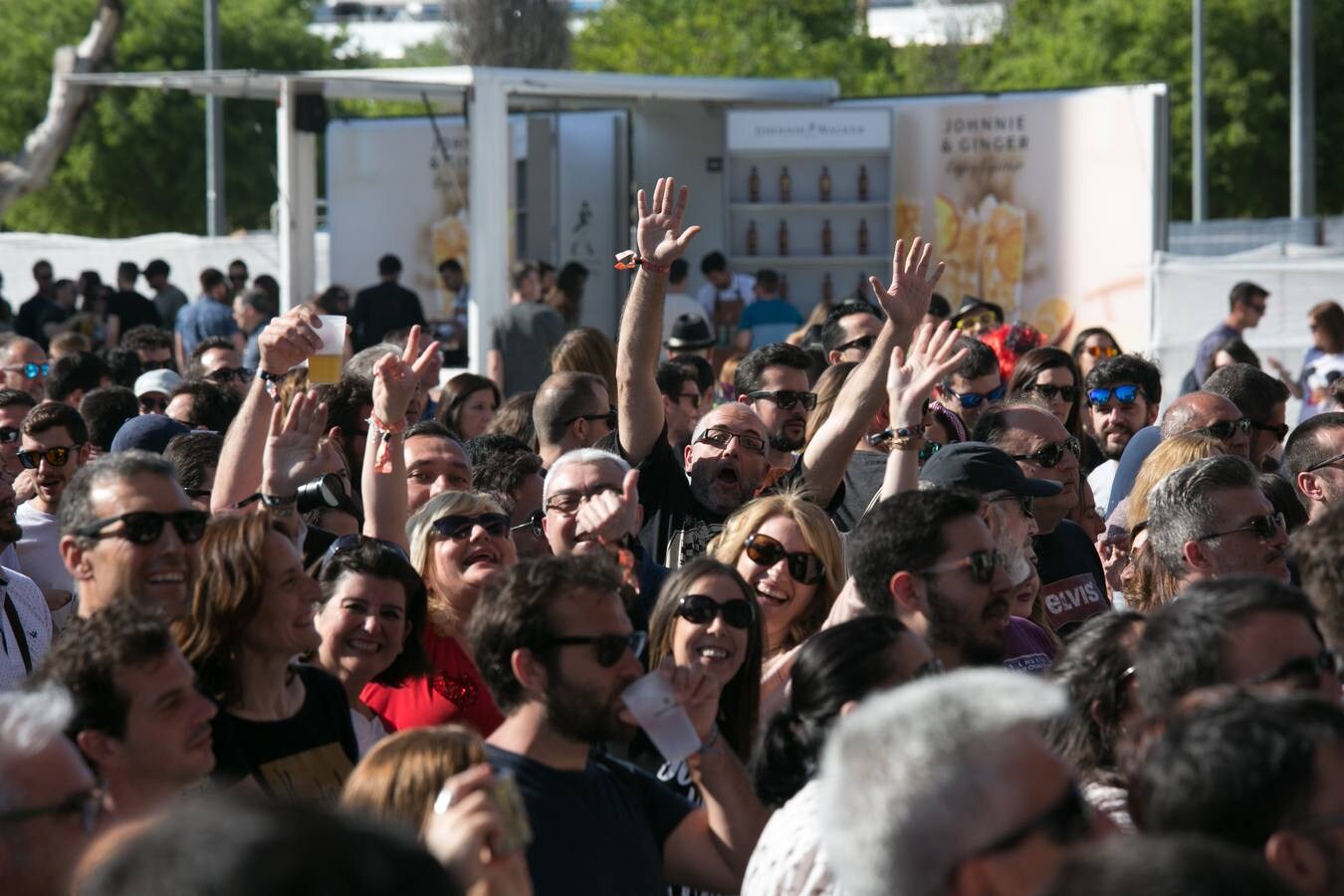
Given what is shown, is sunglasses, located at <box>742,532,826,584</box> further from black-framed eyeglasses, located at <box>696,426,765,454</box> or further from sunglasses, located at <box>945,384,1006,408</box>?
sunglasses, located at <box>945,384,1006,408</box>

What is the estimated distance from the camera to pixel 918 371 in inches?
233

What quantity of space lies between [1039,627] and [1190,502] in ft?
1.83

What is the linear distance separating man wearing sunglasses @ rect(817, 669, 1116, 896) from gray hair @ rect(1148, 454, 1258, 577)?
10.4 feet

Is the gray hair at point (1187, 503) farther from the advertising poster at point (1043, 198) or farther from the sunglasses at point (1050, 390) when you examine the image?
the advertising poster at point (1043, 198)

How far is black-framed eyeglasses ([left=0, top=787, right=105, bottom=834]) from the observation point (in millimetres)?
2762

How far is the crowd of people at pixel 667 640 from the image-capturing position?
8.07 feet

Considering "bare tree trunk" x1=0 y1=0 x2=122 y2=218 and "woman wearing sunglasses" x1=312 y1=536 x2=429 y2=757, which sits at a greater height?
"bare tree trunk" x1=0 y1=0 x2=122 y2=218

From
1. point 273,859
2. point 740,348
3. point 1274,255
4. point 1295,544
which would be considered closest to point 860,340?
point 1295,544

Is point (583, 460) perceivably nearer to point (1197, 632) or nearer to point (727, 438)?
point (727, 438)

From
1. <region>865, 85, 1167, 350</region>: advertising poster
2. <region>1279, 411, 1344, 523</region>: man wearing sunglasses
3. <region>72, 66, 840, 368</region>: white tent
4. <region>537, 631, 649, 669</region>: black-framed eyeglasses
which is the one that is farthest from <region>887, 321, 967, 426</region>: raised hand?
<region>865, 85, 1167, 350</region>: advertising poster

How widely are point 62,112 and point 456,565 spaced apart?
18.6m

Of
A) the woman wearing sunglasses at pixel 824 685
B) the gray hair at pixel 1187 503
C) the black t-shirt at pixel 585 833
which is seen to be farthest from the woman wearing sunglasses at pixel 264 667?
the gray hair at pixel 1187 503

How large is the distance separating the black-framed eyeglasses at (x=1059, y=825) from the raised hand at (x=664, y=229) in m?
4.18

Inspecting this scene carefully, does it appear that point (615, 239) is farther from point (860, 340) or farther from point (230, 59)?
point (230, 59)
